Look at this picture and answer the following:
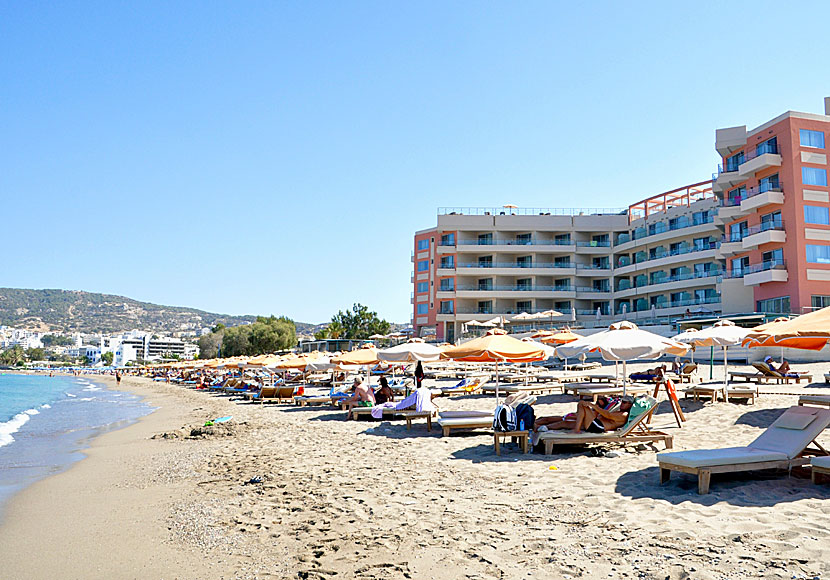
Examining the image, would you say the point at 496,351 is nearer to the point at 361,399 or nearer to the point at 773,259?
the point at 361,399

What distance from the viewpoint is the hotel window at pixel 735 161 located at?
4305cm

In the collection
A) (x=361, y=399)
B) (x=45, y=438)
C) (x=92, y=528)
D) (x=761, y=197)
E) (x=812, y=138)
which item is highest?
(x=812, y=138)

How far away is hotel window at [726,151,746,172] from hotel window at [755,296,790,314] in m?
9.51

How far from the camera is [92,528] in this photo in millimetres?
7672

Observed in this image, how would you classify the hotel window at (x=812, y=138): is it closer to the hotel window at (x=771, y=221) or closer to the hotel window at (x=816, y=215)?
the hotel window at (x=816, y=215)

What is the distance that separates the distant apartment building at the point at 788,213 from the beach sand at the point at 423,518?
1225 inches

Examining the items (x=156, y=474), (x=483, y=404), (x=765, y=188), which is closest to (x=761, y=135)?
(x=765, y=188)

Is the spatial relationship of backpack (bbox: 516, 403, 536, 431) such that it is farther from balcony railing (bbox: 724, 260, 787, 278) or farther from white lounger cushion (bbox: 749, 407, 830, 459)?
balcony railing (bbox: 724, 260, 787, 278)

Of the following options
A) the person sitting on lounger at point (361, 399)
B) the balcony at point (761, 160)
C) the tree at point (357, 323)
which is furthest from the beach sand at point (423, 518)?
the tree at point (357, 323)

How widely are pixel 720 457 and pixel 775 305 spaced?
122 ft

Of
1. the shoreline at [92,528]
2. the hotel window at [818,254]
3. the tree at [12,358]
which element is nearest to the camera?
the shoreline at [92,528]

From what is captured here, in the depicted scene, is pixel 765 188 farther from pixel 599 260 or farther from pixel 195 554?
pixel 195 554

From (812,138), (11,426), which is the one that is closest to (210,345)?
(11,426)

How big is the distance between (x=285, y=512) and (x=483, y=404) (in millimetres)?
12391
